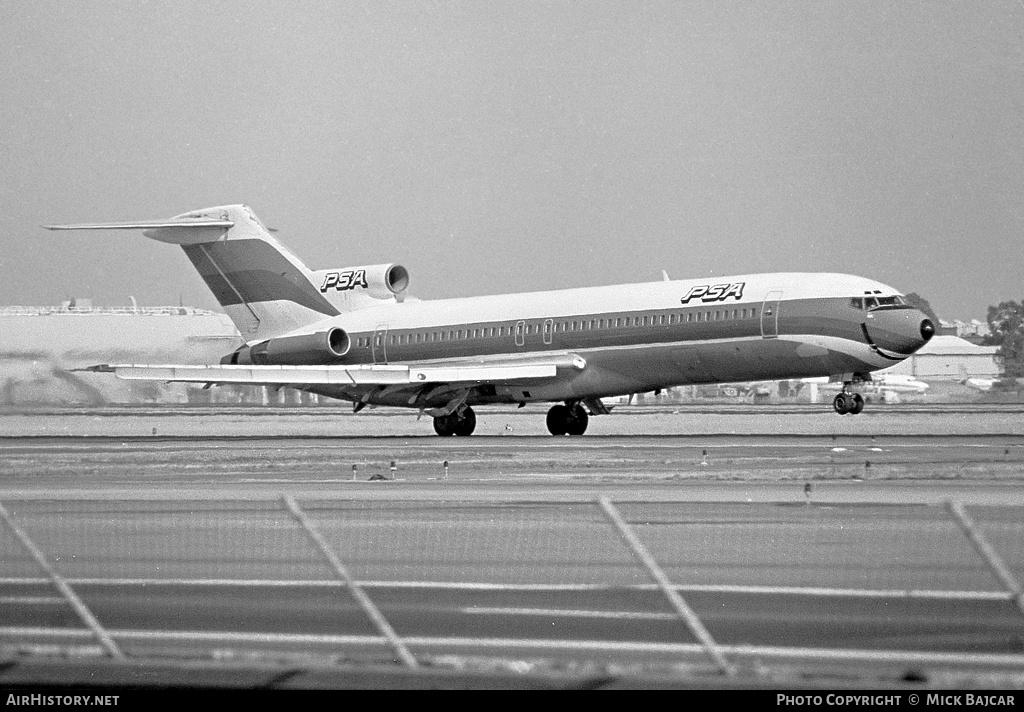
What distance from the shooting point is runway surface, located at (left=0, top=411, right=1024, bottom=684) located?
29.3 feet

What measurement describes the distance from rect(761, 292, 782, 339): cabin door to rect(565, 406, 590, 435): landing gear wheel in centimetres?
708

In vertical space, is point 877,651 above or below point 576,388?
above

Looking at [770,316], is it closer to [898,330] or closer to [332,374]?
[898,330]

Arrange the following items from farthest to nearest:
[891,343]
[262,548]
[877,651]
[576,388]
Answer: [576,388] < [891,343] < [262,548] < [877,651]

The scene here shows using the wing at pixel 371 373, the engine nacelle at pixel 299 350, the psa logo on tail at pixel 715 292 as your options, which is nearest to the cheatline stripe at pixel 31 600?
the psa logo on tail at pixel 715 292

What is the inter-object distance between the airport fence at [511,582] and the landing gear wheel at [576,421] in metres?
29.4

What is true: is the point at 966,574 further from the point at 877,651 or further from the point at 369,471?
the point at 369,471

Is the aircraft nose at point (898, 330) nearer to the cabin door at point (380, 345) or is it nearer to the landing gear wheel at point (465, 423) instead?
the landing gear wheel at point (465, 423)

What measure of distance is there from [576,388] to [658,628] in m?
31.1

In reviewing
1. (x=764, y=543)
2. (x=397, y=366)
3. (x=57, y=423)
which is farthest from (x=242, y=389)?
(x=764, y=543)

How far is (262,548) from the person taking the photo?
37.2 feet

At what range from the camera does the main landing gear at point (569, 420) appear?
41969 mm

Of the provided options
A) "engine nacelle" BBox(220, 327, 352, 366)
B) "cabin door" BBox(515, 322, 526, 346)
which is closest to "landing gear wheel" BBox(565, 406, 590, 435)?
"cabin door" BBox(515, 322, 526, 346)

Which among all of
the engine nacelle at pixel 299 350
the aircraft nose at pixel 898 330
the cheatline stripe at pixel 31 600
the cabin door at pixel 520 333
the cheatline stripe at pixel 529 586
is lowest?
the engine nacelle at pixel 299 350
